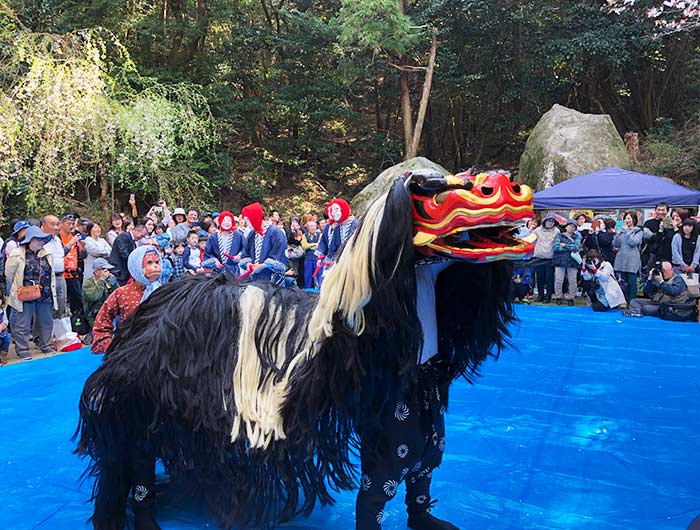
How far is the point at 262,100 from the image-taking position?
63.0 feet

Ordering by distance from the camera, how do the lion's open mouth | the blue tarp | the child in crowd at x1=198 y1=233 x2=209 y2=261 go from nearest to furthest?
the lion's open mouth, the child in crowd at x1=198 y1=233 x2=209 y2=261, the blue tarp

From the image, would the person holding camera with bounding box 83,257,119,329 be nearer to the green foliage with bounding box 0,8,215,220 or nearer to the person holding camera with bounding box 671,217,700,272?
the green foliage with bounding box 0,8,215,220

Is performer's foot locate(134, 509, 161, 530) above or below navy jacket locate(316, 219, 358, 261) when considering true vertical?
below

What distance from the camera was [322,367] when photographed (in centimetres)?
205

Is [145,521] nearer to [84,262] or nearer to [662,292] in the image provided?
[84,262]

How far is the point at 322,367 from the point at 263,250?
4.79 metres

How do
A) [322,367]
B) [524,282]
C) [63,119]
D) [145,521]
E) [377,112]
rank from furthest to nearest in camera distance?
1. [377,112]
2. [524,282]
3. [63,119]
4. [145,521]
5. [322,367]

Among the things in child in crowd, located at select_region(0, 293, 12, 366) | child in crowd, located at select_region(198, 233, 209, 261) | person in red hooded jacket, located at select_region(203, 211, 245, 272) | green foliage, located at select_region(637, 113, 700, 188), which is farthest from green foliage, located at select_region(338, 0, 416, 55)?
child in crowd, located at select_region(0, 293, 12, 366)

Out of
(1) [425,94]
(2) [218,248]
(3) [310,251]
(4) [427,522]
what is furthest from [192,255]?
(1) [425,94]

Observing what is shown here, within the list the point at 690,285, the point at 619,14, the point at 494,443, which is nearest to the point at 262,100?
the point at 619,14

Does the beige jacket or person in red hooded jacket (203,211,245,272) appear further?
person in red hooded jacket (203,211,245,272)

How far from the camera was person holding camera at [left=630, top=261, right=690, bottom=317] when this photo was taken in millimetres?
7883

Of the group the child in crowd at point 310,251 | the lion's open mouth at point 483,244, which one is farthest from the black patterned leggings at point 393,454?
the child in crowd at point 310,251

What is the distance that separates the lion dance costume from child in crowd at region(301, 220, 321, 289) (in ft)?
29.8
